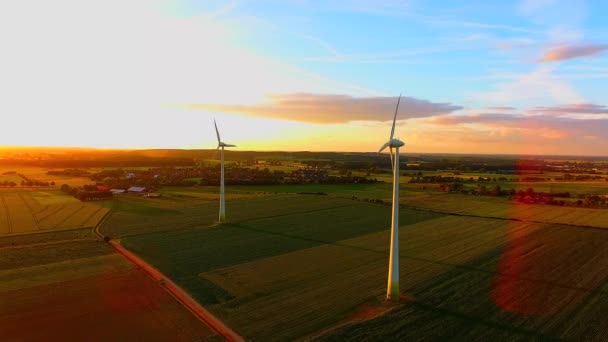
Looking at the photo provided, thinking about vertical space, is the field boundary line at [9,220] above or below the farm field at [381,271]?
below

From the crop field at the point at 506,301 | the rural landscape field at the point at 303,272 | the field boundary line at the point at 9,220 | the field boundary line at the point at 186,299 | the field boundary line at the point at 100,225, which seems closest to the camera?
the crop field at the point at 506,301

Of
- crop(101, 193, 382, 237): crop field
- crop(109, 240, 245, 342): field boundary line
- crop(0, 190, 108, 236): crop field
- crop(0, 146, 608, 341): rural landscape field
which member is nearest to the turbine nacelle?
crop(0, 146, 608, 341): rural landscape field

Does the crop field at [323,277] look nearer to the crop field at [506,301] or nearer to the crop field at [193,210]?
the crop field at [506,301]

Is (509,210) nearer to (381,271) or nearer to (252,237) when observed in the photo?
(381,271)

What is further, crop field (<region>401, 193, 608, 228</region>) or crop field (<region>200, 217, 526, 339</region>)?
crop field (<region>401, 193, 608, 228</region>)

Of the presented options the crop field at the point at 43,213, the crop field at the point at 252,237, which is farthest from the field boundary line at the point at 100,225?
the crop field at the point at 252,237

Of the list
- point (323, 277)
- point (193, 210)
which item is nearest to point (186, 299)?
point (323, 277)

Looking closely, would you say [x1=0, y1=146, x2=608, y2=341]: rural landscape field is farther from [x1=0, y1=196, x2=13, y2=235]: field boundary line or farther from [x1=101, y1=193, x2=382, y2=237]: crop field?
[x1=101, y1=193, x2=382, y2=237]: crop field
